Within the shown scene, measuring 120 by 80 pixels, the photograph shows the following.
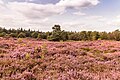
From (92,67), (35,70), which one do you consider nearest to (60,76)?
(35,70)

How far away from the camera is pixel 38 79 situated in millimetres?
7742

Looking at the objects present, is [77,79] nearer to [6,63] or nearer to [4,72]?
[4,72]

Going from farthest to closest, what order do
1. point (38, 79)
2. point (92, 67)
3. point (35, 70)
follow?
point (92, 67)
point (35, 70)
point (38, 79)

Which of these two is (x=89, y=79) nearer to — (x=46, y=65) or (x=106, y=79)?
(x=106, y=79)

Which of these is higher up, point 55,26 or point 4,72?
point 55,26

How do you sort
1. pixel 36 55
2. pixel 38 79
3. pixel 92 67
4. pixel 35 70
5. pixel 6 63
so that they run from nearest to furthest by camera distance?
pixel 38 79, pixel 35 70, pixel 6 63, pixel 92 67, pixel 36 55

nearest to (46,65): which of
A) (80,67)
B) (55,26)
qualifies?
(80,67)

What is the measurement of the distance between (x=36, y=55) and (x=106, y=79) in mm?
5360

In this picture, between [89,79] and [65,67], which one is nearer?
[89,79]

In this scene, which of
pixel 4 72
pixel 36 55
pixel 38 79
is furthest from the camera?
pixel 36 55

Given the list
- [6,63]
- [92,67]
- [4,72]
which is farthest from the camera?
[92,67]

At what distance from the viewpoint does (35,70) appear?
9094 mm

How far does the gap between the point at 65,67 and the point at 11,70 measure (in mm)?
2377

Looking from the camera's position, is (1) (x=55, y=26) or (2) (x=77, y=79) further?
(1) (x=55, y=26)
